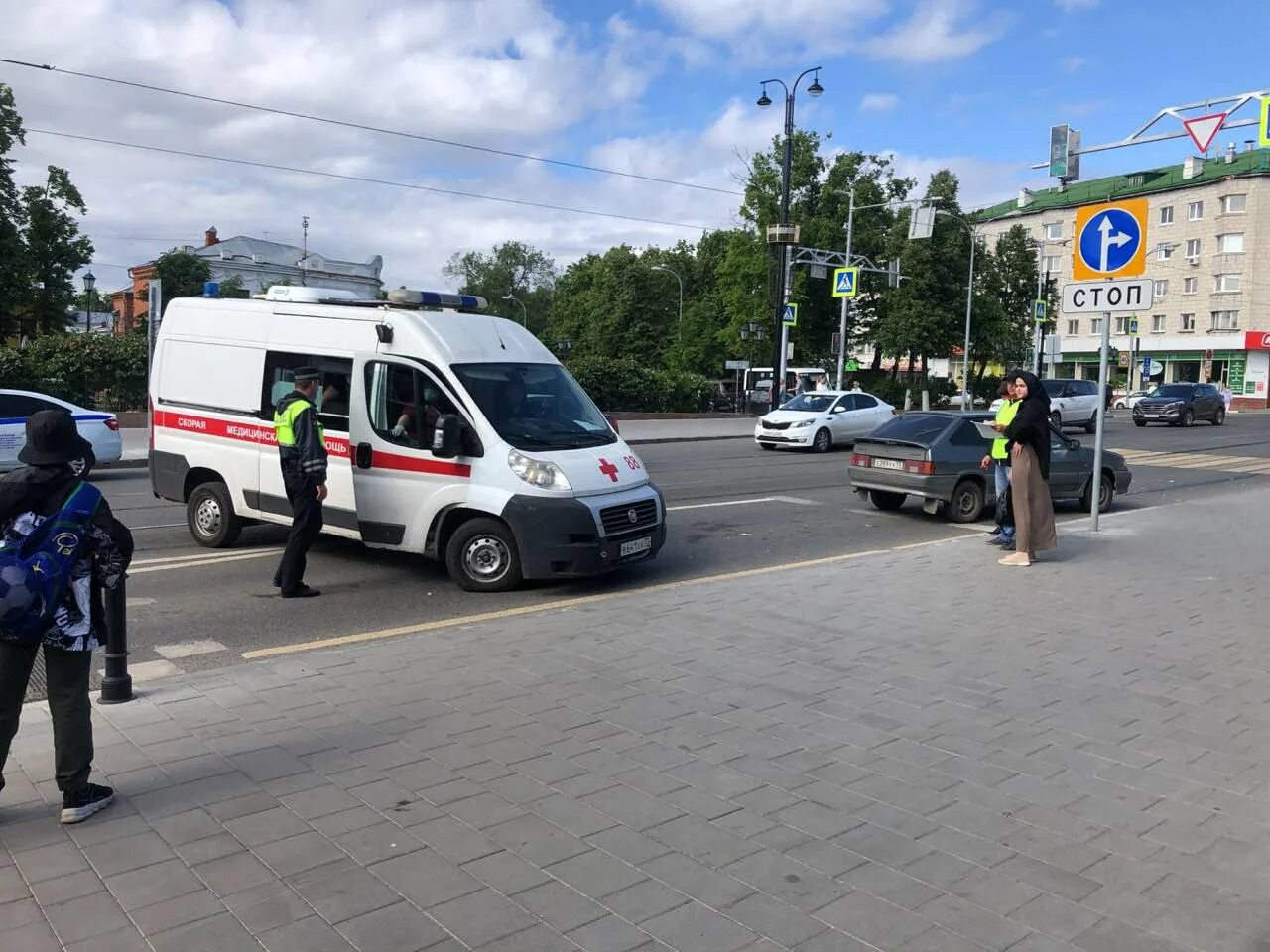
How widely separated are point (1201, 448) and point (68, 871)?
1160 inches

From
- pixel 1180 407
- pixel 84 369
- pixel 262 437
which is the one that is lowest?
pixel 262 437

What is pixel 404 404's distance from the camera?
8.75m

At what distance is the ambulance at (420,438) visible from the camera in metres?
8.30

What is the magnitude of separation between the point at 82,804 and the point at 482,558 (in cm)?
456

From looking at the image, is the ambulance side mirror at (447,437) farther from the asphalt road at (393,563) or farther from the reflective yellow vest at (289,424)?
the asphalt road at (393,563)

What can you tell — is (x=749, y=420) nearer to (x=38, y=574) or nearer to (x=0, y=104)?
(x=0, y=104)

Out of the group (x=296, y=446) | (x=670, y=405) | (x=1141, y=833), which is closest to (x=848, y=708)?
(x=1141, y=833)

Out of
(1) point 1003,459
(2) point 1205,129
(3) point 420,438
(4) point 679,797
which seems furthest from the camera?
(2) point 1205,129

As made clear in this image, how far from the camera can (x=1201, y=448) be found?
1087 inches

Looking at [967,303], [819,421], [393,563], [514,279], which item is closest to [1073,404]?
[819,421]

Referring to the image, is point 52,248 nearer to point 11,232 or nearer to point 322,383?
point 11,232

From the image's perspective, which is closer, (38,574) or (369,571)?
(38,574)

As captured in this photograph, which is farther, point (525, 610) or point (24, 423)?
point (24, 423)

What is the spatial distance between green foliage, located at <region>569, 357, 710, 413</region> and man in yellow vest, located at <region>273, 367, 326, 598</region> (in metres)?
26.0
